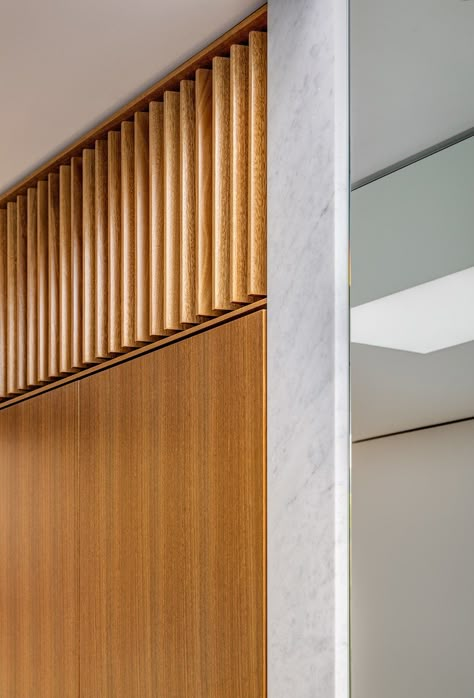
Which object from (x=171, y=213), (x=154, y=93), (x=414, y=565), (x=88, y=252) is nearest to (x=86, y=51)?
(x=154, y=93)

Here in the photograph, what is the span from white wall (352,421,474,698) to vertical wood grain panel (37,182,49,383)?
176 centimetres

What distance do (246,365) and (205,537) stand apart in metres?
0.46

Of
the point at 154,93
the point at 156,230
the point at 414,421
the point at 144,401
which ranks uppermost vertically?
the point at 154,93

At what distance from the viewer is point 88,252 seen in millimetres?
3479

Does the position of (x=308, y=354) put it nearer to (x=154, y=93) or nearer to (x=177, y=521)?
(x=177, y=521)

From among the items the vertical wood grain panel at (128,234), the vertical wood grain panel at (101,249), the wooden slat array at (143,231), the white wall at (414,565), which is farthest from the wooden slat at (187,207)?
the white wall at (414,565)

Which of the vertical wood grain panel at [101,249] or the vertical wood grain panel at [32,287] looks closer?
the vertical wood grain panel at [101,249]

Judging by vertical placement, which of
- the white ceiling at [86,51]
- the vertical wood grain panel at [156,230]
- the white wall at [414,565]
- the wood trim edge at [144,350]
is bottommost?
the white wall at [414,565]

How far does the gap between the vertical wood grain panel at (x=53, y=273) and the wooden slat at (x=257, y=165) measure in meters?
1.22

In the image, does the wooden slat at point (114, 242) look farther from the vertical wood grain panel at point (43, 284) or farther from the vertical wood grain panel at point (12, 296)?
the vertical wood grain panel at point (12, 296)

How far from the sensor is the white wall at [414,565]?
201 centimetres

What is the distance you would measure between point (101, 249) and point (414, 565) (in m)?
1.68

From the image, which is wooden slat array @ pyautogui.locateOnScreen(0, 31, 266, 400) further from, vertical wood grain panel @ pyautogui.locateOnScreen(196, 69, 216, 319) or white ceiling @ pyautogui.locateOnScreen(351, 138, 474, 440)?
white ceiling @ pyautogui.locateOnScreen(351, 138, 474, 440)

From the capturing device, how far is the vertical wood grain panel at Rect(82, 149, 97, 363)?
3457mm
